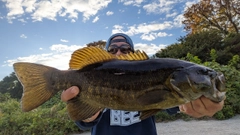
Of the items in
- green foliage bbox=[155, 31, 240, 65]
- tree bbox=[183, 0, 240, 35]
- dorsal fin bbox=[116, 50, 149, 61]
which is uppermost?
tree bbox=[183, 0, 240, 35]

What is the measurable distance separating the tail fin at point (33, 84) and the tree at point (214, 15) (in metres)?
24.7

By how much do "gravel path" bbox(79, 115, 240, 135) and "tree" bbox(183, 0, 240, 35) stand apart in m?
18.8

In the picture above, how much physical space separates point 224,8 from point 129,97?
25.7 m

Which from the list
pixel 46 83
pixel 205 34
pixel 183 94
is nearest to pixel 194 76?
pixel 183 94

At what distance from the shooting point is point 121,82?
1.63 meters

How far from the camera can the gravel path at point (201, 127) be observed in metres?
6.30

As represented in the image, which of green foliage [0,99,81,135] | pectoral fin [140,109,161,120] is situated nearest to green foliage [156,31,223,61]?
green foliage [0,99,81,135]

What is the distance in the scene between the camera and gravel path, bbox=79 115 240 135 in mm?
6305

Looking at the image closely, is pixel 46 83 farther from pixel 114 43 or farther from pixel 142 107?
pixel 114 43

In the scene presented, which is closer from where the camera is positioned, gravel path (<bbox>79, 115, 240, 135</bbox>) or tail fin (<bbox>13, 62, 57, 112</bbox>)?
tail fin (<bbox>13, 62, 57, 112</bbox>)

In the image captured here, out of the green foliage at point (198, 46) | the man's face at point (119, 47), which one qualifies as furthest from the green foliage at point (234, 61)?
the man's face at point (119, 47)

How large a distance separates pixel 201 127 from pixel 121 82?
587 cm

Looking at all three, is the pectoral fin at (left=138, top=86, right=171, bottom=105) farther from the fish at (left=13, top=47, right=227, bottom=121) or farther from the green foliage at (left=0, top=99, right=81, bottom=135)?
the green foliage at (left=0, top=99, right=81, bottom=135)

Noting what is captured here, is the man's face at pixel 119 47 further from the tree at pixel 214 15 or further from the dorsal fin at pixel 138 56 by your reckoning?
the tree at pixel 214 15
